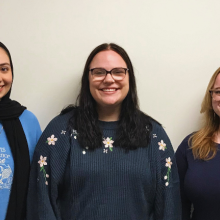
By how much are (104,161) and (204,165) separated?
559 millimetres

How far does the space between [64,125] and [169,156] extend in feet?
1.93

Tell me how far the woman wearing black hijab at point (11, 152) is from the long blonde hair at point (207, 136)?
3.07 feet

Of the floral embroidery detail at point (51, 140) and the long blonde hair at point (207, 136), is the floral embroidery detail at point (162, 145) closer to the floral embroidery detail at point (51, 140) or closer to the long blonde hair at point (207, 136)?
the long blonde hair at point (207, 136)

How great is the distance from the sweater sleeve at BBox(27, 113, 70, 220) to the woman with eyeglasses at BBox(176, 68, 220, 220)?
0.70 meters

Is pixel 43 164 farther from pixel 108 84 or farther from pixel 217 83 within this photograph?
pixel 217 83

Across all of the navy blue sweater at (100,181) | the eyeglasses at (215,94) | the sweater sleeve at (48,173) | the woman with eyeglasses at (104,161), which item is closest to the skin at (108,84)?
the woman with eyeglasses at (104,161)

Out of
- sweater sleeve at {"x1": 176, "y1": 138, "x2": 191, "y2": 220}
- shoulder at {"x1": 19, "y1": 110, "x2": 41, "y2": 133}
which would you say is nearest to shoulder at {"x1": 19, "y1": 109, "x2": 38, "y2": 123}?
shoulder at {"x1": 19, "y1": 110, "x2": 41, "y2": 133}

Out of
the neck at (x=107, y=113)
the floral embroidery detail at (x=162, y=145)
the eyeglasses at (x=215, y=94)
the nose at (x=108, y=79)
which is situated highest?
the nose at (x=108, y=79)

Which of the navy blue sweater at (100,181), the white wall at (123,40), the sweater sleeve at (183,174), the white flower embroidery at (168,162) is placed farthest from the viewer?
the white wall at (123,40)

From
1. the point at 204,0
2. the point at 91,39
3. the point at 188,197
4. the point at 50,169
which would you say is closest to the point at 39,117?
the point at 50,169

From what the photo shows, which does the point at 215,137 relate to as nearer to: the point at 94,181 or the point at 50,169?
the point at 94,181

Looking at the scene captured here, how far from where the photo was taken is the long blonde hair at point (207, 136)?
4.20 feet

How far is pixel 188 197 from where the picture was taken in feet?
4.32

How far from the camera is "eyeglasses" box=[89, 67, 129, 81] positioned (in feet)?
3.89
